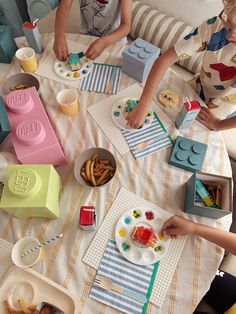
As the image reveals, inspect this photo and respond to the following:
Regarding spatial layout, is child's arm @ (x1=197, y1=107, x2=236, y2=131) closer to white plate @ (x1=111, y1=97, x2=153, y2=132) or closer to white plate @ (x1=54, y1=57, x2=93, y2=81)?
white plate @ (x1=111, y1=97, x2=153, y2=132)

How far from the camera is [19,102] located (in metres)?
0.89

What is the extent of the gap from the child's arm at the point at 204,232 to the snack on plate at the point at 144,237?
0.05m

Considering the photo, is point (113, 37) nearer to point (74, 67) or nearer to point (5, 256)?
point (74, 67)

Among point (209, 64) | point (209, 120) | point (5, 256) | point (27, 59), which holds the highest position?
point (209, 64)

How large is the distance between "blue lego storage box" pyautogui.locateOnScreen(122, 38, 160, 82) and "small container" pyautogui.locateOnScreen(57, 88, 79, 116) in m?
0.24

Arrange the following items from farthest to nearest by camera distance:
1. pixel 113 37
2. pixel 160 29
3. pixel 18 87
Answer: pixel 160 29 < pixel 113 37 < pixel 18 87

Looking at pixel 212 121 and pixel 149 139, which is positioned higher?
pixel 212 121

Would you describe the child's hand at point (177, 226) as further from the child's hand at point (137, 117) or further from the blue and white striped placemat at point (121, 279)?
the child's hand at point (137, 117)

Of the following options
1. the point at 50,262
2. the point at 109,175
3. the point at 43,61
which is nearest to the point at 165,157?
the point at 109,175

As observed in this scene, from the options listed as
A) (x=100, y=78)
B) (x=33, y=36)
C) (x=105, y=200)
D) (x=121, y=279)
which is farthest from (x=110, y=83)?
(x=121, y=279)

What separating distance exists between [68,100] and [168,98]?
37 centimetres

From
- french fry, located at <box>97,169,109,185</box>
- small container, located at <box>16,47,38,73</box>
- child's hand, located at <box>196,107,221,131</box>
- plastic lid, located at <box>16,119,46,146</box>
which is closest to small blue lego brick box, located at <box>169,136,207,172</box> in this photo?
child's hand, located at <box>196,107,221,131</box>

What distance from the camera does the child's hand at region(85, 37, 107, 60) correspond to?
3.56 feet

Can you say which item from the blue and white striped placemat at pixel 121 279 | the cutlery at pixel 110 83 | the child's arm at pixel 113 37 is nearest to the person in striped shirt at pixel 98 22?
the child's arm at pixel 113 37
